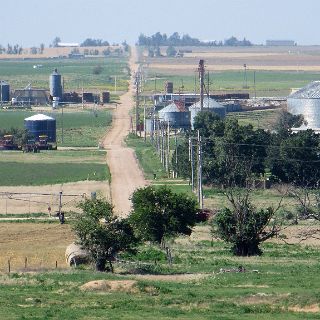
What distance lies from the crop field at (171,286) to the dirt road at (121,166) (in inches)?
355

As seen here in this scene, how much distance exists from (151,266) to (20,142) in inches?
1803

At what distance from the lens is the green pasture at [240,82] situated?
133125 millimetres

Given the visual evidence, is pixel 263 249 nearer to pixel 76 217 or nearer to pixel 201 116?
pixel 76 217

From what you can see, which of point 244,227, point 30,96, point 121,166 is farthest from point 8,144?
point 244,227

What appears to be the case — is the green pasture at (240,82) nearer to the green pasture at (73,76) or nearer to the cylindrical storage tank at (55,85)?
the green pasture at (73,76)

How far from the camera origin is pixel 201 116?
68.5m

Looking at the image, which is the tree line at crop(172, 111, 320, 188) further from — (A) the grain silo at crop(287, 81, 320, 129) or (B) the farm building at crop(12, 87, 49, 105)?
(B) the farm building at crop(12, 87, 49, 105)

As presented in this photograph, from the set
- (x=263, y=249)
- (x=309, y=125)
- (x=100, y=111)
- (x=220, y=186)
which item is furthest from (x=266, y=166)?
(x=100, y=111)

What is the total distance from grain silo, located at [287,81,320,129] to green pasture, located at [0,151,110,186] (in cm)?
1822

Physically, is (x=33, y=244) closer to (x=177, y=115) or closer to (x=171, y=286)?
(x=171, y=286)

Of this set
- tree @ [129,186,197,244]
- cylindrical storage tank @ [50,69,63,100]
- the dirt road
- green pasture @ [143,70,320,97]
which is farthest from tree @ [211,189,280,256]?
green pasture @ [143,70,320,97]

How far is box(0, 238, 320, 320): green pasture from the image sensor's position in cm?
2239

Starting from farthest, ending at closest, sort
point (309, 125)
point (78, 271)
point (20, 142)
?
point (309, 125), point (20, 142), point (78, 271)

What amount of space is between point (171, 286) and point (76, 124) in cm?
6575
